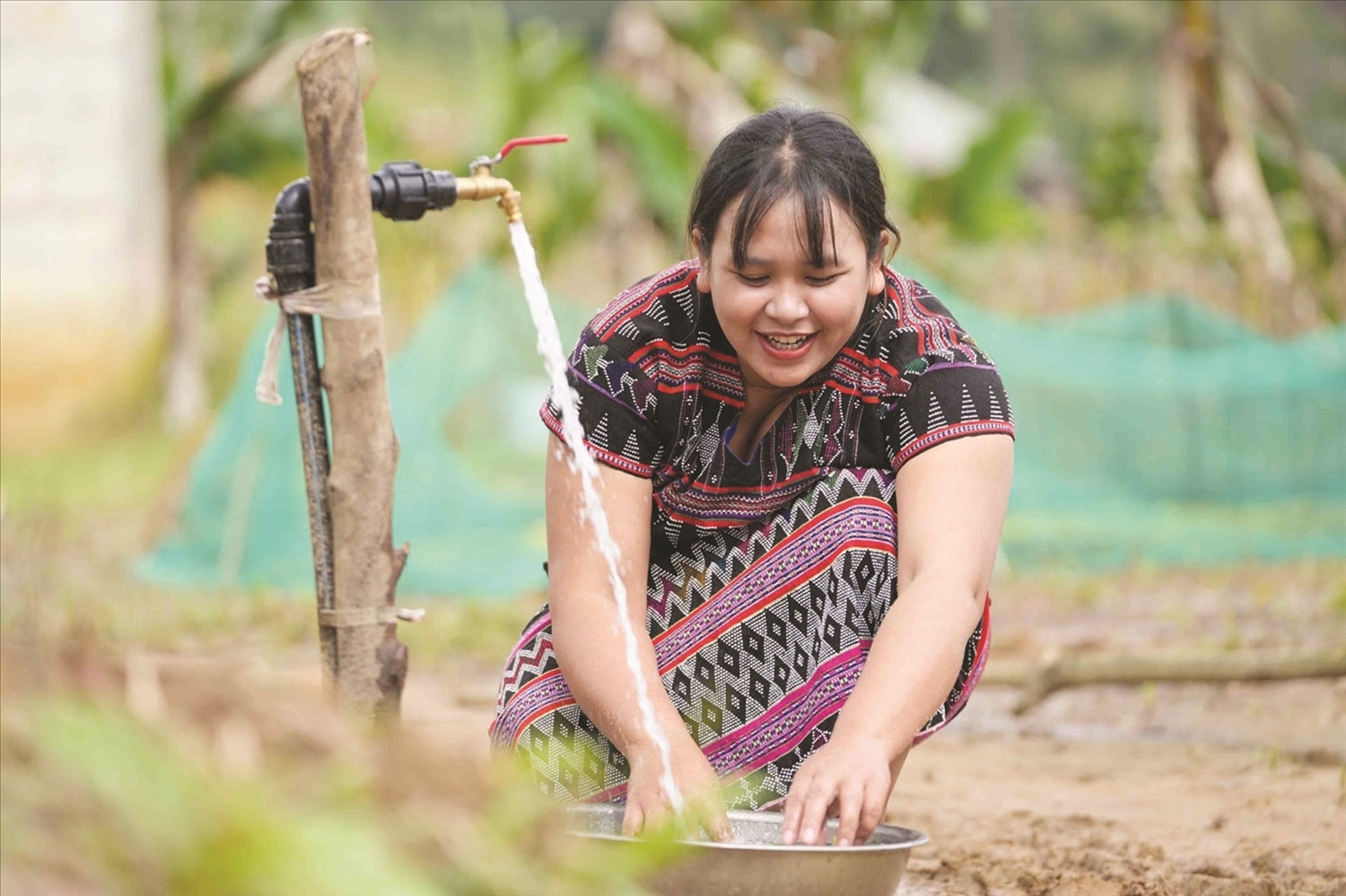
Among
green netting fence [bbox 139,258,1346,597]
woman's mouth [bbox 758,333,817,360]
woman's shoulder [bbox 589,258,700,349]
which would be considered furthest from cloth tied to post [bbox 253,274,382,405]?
green netting fence [bbox 139,258,1346,597]

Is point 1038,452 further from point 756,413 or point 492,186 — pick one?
point 492,186

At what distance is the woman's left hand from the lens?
2.11 metres

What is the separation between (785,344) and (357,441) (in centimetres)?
74

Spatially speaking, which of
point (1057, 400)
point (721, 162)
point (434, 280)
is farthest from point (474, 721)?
point (434, 280)

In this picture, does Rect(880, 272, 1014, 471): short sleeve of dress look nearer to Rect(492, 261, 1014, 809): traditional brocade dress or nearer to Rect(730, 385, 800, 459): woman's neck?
Rect(492, 261, 1014, 809): traditional brocade dress

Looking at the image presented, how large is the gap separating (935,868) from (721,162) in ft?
4.58

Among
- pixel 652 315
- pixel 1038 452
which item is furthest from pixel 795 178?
pixel 1038 452

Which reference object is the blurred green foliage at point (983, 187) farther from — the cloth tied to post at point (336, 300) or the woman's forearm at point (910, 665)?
the woman's forearm at point (910, 665)

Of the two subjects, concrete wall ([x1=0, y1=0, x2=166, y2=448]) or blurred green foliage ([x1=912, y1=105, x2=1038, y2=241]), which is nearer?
concrete wall ([x1=0, y1=0, x2=166, y2=448])

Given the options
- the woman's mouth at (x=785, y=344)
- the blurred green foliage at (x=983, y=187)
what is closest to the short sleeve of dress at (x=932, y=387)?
the woman's mouth at (x=785, y=344)

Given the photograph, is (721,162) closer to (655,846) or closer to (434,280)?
(655,846)

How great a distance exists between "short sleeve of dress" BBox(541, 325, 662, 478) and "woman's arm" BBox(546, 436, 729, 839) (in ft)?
0.10

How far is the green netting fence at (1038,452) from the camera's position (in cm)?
688

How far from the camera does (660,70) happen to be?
12195 mm
